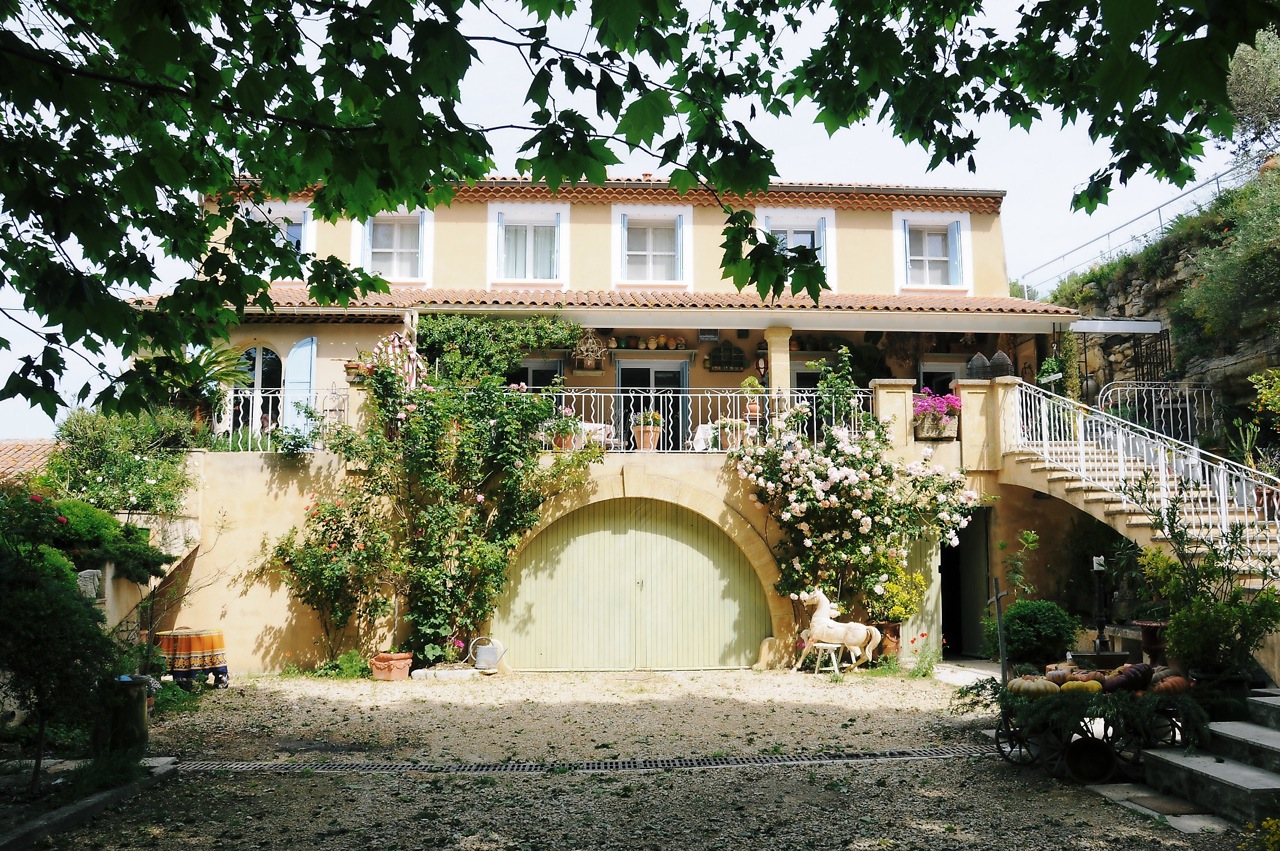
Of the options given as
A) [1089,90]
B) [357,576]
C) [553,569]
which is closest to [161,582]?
[357,576]

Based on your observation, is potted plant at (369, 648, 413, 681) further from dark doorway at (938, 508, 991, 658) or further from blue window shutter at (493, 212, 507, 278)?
dark doorway at (938, 508, 991, 658)

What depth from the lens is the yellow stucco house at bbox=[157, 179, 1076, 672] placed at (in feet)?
41.9

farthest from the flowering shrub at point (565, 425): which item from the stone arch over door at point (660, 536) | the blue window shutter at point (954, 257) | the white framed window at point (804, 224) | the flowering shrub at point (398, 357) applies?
the blue window shutter at point (954, 257)

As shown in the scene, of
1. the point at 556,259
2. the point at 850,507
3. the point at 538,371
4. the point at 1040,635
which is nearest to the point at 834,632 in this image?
the point at 850,507

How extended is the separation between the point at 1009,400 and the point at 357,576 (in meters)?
9.12

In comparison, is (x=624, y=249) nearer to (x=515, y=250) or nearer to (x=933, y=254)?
(x=515, y=250)

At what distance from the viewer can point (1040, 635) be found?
10555 millimetres

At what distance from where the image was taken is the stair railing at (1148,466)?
9.63 metres

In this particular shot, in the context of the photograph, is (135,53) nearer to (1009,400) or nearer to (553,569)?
(553,569)

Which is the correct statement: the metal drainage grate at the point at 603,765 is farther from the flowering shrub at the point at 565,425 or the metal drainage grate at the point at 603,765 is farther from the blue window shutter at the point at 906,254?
the blue window shutter at the point at 906,254

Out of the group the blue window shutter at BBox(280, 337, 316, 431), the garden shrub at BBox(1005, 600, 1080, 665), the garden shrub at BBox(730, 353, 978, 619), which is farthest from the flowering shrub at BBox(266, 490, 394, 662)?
the garden shrub at BBox(1005, 600, 1080, 665)

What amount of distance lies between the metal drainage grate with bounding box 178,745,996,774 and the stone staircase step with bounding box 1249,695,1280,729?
1.84m

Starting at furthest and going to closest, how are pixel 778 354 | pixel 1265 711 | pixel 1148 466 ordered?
pixel 778 354 < pixel 1148 466 < pixel 1265 711

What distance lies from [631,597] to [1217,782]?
26.8 feet
